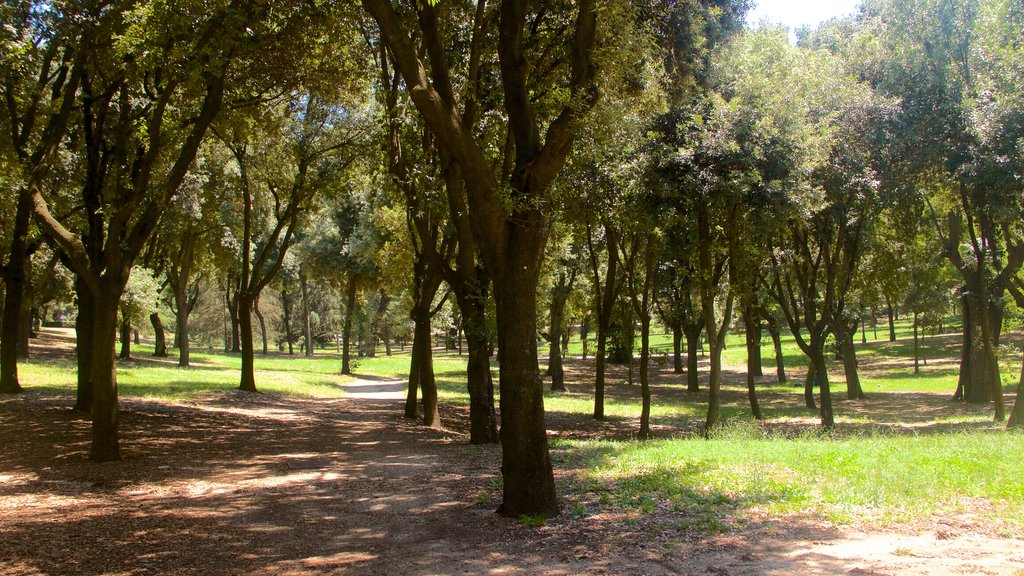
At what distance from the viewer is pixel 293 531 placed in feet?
22.5

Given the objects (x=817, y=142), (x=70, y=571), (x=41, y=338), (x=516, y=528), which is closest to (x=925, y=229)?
(x=817, y=142)

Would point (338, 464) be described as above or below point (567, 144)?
below

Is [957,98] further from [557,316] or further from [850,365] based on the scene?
[557,316]

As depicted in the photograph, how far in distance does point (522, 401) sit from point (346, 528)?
7.03ft

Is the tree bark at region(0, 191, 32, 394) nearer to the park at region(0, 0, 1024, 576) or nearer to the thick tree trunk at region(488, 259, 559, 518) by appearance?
the park at region(0, 0, 1024, 576)

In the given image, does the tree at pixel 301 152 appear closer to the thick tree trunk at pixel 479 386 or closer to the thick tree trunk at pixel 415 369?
the thick tree trunk at pixel 415 369

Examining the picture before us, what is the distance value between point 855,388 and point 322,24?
81.8ft

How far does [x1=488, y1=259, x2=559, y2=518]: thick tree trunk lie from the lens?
6934mm

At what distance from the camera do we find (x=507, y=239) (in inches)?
279

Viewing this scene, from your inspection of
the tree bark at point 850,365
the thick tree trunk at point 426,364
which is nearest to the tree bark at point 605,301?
the thick tree trunk at point 426,364

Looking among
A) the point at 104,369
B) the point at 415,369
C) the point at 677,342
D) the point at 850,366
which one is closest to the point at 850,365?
the point at 850,366

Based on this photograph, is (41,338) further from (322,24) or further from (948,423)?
(948,423)

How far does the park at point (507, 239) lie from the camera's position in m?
6.46

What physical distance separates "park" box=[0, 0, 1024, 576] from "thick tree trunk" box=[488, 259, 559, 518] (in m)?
0.03
